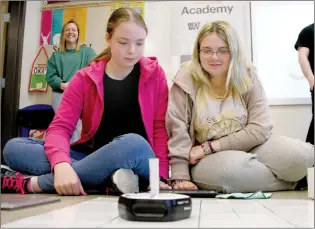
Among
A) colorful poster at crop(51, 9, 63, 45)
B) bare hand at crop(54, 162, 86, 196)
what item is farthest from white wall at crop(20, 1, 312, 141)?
bare hand at crop(54, 162, 86, 196)

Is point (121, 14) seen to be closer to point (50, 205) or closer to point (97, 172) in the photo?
point (97, 172)

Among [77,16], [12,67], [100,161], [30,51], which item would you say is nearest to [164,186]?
[100,161]

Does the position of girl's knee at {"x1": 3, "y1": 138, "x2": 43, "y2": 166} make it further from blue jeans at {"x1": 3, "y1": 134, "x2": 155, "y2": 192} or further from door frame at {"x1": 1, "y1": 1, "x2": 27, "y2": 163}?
door frame at {"x1": 1, "y1": 1, "x2": 27, "y2": 163}

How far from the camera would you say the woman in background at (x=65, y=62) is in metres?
1.56

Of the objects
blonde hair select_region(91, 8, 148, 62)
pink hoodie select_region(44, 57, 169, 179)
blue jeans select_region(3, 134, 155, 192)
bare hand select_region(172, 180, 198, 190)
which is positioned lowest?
bare hand select_region(172, 180, 198, 190)

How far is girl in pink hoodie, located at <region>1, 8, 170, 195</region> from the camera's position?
→ 931mm

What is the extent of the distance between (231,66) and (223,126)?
0.18 m

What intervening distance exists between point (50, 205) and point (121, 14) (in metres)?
0.65

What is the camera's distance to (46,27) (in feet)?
7.16

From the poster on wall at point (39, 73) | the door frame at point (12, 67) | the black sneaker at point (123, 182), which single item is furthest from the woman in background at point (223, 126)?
the poster on wall at point (39, 73)

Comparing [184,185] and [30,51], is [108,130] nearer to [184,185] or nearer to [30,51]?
[184,185]

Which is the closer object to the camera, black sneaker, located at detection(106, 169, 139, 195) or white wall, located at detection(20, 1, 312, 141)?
black sneaker, located at detection(106, 169, 139, 195)

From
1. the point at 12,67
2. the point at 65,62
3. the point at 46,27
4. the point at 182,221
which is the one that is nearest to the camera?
the point at 182,221

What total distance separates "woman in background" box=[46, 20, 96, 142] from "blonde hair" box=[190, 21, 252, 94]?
→ 554 millimetres
